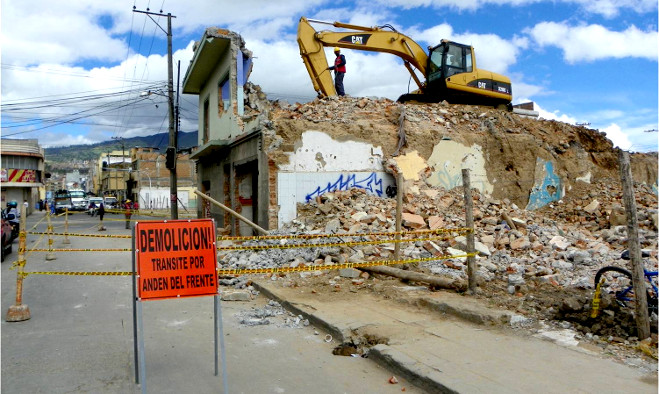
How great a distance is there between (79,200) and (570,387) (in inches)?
2139

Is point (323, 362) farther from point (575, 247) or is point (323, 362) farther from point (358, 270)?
point (575, 247)

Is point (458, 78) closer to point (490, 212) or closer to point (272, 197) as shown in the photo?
point (490, 212)

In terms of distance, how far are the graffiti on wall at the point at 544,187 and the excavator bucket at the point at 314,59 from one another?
23.5ft

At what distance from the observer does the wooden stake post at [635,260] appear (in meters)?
4.96

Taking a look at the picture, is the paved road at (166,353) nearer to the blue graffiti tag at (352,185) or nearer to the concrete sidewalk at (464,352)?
the concrete sidewalk at (464,352)

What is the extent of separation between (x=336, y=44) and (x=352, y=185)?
15.7 ft

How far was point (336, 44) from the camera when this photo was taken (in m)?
15.5

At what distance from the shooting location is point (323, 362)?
5141 millimetres

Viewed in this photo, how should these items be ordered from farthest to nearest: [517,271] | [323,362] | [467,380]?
[517,271] < [323,362] < [467,380]

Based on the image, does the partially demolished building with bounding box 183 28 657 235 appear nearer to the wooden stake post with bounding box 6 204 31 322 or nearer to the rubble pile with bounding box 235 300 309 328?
the rubble pile with bounding box 235 300 309 328

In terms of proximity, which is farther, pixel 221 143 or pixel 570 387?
pixel 221 143

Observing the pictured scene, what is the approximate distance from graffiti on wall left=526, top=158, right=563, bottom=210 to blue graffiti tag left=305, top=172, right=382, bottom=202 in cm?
513

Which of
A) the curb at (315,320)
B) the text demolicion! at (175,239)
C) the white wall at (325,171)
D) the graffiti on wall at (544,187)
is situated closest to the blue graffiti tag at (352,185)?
the white wall at (325,171)

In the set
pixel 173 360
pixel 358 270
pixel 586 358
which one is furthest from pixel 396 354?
pixel 358 270
